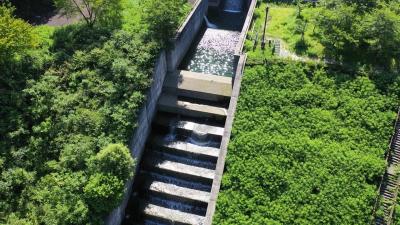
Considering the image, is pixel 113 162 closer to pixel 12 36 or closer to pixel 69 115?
pixel 69 115

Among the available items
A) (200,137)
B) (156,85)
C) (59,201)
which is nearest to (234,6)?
(156,85)

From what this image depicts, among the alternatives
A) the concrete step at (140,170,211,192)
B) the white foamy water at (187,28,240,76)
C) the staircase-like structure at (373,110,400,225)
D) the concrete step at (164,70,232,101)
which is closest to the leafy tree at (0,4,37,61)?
the concrete step at (164,70,232,101)

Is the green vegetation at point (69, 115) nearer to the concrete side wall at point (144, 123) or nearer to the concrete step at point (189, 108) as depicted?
the concrete side wall at point (144, 123)

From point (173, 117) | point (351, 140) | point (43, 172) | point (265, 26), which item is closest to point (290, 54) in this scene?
point (265, 26)

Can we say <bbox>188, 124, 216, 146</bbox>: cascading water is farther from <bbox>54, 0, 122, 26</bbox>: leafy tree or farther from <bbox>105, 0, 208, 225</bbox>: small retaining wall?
<bbox>54, 0, 122, 26</bbox>: leafy tree

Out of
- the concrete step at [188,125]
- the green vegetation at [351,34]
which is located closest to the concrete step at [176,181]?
the concrete step at [188,125]
